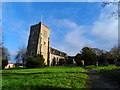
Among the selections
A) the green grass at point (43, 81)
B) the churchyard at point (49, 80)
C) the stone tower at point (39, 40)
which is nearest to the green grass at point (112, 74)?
the churchyard at point (49, 80)

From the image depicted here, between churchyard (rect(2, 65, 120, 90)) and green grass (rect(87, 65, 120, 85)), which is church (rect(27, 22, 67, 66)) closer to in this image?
green grass (rect(87, 65, 120, 85))

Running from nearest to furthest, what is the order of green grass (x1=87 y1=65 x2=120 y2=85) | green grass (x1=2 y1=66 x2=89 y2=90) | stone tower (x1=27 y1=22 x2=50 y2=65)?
green grass (x1=2 y1=66 x2=89 y2=90) → green grass (x1=87 y1=65 x2=120 y2=85) → stone tower (x1=27 y1=22 x2=50 y2=65)

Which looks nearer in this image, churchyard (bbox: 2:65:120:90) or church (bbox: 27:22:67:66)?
churchyard (bbox: 2:65:120:90)

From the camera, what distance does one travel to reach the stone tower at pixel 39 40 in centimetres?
4810

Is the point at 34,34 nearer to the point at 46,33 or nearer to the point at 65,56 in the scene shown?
the point at 46,33

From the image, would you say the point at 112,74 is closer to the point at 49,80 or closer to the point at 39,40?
the point at 49,80

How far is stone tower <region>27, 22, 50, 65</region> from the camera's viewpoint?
48103 millimetres

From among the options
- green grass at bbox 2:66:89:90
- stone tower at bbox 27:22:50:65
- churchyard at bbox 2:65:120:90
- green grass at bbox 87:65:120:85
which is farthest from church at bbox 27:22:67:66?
green grass at bbox 2:66:89:90

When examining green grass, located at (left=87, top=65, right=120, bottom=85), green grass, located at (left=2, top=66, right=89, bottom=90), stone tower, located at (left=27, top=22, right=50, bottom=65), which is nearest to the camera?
green grass, located at (left=2, top=66, right=89, bottom=90)

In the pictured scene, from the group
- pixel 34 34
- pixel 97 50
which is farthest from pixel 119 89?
pixel 97 50

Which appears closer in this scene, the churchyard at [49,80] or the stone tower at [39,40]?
the churchyard at [49,80]

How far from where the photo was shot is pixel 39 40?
4862 centimetres

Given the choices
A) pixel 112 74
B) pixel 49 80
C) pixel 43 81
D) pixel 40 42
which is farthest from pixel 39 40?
pixel 43 81

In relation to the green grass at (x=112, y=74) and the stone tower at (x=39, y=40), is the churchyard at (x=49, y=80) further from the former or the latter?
the stone tower at (x=39, y=40)
